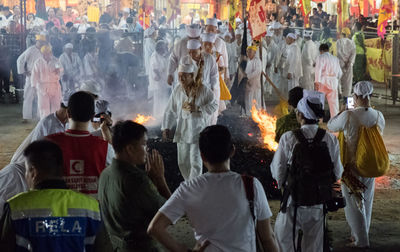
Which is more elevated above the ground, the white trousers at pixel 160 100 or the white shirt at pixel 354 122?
the white shirt at pixel 354 122

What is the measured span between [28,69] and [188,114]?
8.59 m

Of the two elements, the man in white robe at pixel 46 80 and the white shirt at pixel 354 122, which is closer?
the white shirt at pixel 354 122

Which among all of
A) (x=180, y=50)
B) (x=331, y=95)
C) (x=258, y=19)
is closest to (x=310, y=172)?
(x=180, y=50)

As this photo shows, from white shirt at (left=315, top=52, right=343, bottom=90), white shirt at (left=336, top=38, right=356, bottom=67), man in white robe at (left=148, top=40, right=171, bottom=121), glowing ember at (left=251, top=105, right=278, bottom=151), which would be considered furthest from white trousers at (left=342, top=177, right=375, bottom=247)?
white shirt at (left=336, top=38, right=356, bottom=67)

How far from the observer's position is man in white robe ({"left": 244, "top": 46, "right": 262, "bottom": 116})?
14270 millimetres

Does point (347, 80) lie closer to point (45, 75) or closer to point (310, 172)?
point (45, 75)

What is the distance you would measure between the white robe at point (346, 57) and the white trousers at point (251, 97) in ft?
9.21

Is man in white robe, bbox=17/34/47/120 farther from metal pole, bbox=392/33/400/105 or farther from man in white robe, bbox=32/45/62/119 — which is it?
metal pole, bbox=392/33/400/105

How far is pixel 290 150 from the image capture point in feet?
15.9

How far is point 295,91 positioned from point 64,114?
2.00 meters

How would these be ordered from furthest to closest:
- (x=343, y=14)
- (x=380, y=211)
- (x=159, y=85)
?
(x=343, y=14), (x=159, y=85), (x=380, y=211)

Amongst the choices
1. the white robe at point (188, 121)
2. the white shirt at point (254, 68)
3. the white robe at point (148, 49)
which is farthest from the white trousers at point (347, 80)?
the white robe at point (188, 121)

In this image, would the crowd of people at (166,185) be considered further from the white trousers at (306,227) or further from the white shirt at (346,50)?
the white shirt at (346,50)

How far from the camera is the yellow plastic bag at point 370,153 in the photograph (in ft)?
19.0
